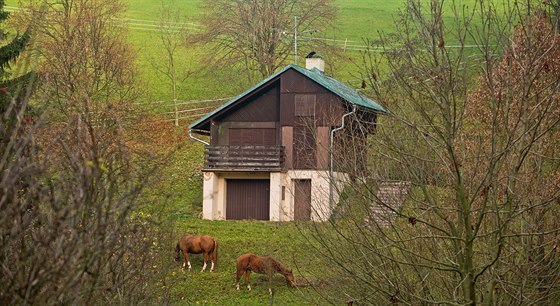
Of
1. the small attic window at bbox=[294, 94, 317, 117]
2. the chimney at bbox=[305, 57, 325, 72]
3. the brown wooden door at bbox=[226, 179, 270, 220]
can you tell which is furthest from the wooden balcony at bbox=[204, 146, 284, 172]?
the chimney at bbox=[305, 57, 325, 72]

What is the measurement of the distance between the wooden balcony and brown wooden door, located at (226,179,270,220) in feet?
3.24

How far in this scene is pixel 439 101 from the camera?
898cm

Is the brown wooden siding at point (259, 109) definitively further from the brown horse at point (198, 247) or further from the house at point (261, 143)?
the brown horse at point (198, 247)

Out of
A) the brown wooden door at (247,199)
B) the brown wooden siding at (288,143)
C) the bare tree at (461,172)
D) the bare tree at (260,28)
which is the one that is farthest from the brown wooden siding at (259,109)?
the bare tree at (461,172)

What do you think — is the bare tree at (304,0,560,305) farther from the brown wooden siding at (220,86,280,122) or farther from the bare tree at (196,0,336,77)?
the bare tree at (196,0,336,77)

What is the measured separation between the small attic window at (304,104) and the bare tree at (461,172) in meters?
23.2

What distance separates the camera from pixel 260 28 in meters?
48.4

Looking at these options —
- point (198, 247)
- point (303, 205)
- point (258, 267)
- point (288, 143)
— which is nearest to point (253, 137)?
point (288, 143)

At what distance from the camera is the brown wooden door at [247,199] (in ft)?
121

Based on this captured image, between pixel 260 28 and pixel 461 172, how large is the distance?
38117 millimetres

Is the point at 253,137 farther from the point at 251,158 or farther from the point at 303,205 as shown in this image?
the point at 303,205

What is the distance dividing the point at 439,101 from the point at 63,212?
5.15 metres

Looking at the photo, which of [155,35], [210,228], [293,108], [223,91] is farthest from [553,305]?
[155,35]

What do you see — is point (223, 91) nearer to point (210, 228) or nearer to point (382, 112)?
point (210, 228)
